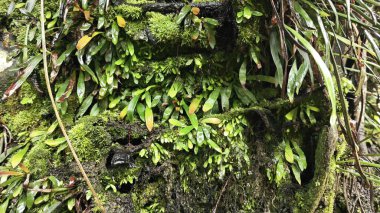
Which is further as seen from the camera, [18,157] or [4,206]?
[18,157]

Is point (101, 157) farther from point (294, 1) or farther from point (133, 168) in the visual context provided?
point (294, 1)

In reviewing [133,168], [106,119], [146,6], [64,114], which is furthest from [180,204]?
[146,6]

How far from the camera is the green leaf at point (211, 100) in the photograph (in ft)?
7.64

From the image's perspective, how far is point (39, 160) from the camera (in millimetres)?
2109

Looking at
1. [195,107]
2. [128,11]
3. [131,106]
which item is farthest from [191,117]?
[128,11]

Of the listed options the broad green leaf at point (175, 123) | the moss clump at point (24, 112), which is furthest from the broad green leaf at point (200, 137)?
the moss clump at point (24, 112)

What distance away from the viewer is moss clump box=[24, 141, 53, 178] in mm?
2061

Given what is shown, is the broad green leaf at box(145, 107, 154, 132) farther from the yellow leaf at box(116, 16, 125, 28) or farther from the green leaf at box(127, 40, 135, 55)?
the yellow leaf at box(116, 16, 125, 28)

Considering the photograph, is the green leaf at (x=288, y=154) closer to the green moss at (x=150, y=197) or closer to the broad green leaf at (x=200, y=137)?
the broad green leaf at (x=200, y=137)

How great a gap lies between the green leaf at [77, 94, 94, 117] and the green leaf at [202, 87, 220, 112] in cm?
84

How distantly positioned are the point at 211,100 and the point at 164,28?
622 millimetres

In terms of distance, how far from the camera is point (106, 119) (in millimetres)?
2295

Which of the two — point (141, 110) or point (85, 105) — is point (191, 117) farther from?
point (85, 105)

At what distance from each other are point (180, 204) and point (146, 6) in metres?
1.48
